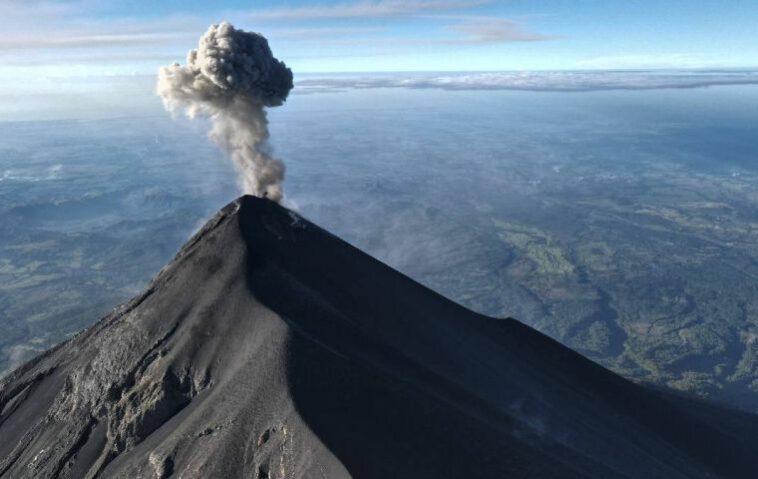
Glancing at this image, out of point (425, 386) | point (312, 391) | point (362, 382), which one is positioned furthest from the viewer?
point (425, 386)

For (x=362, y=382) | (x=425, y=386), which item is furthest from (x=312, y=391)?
(x=425, y=386)

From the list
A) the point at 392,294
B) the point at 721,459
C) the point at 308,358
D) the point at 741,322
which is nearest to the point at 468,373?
the point at 392,294

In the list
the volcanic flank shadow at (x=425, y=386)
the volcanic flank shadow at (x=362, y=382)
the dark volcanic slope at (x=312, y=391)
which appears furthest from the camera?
the volcanic flank shadow at (x=425, y=386)

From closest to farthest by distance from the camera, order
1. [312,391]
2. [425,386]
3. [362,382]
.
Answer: [312,391], [362,382], [425,386]

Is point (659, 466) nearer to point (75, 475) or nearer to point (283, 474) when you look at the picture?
point (283, 474)

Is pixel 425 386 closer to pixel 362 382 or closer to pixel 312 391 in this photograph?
pixel 362 382

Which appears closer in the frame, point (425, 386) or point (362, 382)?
point (362, 382)
